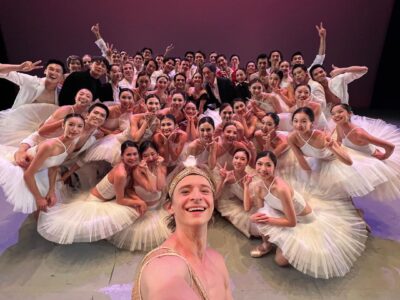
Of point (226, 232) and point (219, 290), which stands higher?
point (219, 290)

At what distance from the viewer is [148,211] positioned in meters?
2.31

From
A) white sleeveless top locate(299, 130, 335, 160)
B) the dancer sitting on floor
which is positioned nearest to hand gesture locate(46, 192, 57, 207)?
→ the dancer sitting on floor

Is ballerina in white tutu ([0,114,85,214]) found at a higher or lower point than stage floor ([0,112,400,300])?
higher

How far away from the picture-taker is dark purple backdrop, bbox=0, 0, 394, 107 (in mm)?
5887

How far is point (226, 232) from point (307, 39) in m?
4.91

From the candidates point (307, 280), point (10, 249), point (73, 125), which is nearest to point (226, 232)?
point (307, 280)

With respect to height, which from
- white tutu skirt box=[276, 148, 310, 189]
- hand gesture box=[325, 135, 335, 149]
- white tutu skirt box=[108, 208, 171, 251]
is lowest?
white tutu skirt box=[108, 208, 171, 251]

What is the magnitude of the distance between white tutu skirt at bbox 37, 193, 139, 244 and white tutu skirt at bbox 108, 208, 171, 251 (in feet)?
0.28

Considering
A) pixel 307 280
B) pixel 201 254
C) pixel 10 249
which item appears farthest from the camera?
pixel 10 249

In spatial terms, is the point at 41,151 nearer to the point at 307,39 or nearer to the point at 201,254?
the point at 201,254

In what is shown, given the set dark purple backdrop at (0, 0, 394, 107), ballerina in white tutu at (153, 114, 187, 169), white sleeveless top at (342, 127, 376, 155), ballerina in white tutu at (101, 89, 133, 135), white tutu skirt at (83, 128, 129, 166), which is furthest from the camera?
dark purple backdrop at (0, 0, 394, 107)

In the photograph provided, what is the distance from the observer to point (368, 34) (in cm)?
599

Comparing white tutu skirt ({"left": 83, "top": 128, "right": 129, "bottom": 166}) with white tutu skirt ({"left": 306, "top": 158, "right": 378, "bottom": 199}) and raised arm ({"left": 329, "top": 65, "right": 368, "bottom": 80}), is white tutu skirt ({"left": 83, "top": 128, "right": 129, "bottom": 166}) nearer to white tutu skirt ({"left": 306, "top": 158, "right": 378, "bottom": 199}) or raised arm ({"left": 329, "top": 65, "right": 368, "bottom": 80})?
white tutu skirt ({"left": 306, "top": 158, "right": 378, "bottom": 199})

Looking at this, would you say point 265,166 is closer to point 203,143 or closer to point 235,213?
point 235,213
